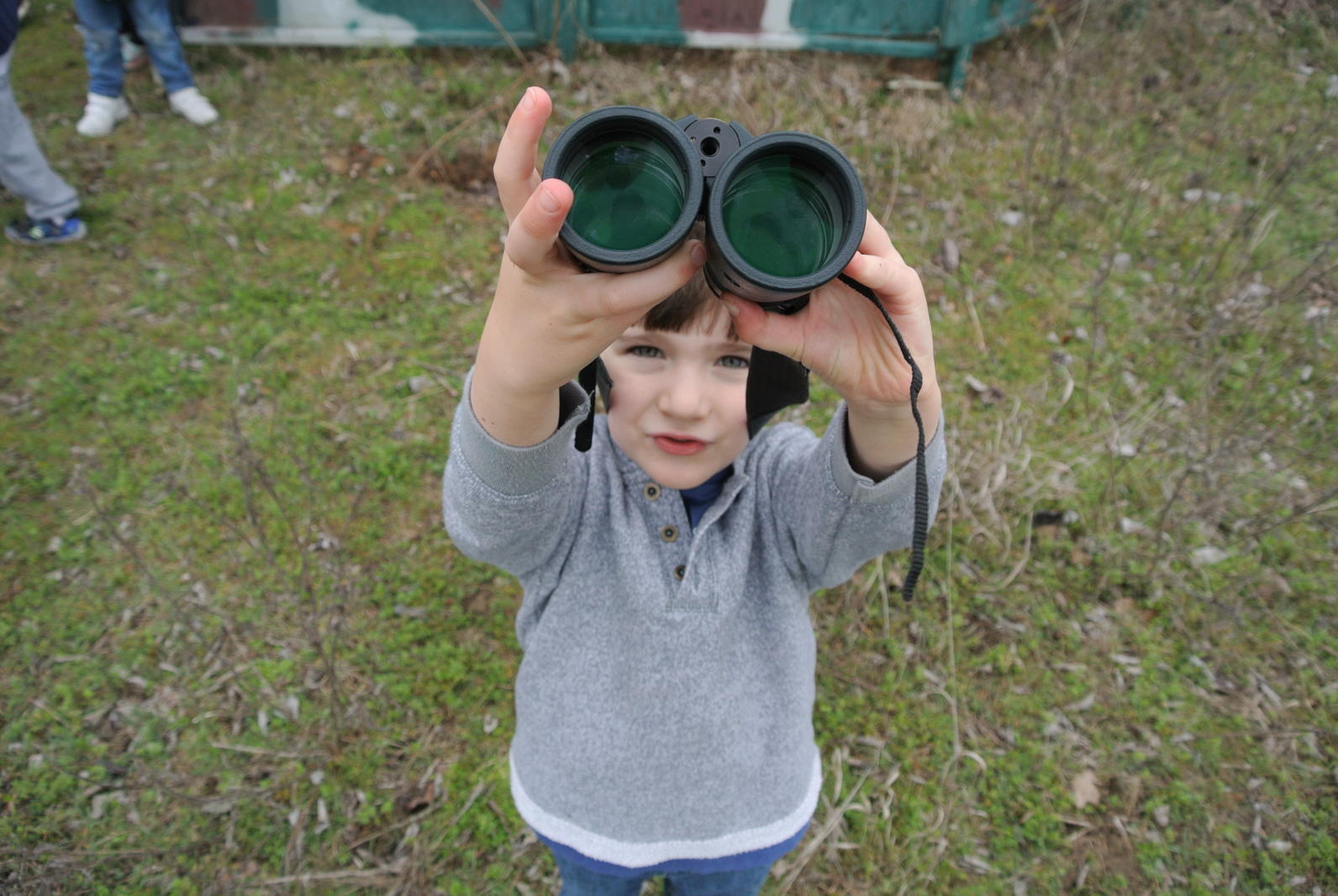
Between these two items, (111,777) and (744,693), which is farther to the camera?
(111,777)

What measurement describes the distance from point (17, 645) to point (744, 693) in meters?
2.66

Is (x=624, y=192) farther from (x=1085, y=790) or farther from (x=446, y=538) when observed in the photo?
(x=1085, y=790)

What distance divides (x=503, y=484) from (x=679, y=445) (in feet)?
1.17

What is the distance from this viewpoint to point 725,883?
183 centimetres

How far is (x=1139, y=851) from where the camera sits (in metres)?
2.56

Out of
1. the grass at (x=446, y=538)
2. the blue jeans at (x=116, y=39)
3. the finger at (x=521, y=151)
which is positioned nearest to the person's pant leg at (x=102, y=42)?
the blue jeans at (x=116, y=39)

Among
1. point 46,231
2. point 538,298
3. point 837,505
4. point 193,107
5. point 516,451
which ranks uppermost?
point 538,298

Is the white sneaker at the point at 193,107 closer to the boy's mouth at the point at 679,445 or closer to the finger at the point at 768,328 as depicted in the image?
the boy's mouth at the point at 679,445

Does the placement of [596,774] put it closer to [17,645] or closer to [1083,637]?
[1083,637]

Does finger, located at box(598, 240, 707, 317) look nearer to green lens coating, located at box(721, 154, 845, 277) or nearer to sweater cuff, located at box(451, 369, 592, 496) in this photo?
green lens coating, located at box(721, 154, 845, 277)

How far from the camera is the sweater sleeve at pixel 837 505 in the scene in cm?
139

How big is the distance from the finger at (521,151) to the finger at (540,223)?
3 centimetres

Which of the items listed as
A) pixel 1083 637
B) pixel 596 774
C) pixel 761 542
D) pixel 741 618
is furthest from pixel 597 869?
pixel 1083 637

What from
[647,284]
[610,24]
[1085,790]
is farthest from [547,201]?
[610,24]
